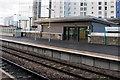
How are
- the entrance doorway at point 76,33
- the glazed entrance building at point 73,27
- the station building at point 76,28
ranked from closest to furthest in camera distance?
the station building at point 76,28
the glazed entrance building at point 73,27
the entrance doorway at point 76,33

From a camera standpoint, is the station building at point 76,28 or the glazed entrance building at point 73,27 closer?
the station building at point 76,28

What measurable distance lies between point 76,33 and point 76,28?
840mm

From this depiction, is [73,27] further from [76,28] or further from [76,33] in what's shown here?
[76,33]

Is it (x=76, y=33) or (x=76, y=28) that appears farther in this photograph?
(x=76, y=33)

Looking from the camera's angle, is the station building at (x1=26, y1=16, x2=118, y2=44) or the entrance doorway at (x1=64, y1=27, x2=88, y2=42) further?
the entrance doorway at (x1=64, y1=27, x2=88, y2=42)

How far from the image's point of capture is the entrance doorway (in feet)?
55.1

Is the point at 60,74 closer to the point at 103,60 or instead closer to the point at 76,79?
the point at 76,79

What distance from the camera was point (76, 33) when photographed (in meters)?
17.9

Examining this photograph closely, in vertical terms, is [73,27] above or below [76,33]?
above

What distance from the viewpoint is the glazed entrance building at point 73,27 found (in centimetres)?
1595

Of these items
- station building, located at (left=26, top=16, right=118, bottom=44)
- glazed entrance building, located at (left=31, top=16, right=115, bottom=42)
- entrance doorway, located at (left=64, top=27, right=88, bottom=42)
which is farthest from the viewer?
entrance doorway, located at (left=64, top=27, right=88, bottom=42)

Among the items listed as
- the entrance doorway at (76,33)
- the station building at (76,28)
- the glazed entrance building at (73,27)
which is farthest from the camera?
the entrance doorway at (76,33)

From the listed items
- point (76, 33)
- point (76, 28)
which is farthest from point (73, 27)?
point (76, 33)

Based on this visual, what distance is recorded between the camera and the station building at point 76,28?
1530 centimetres
